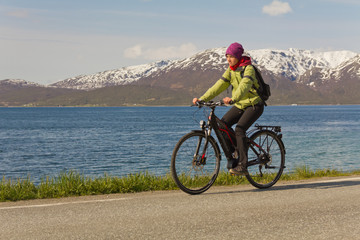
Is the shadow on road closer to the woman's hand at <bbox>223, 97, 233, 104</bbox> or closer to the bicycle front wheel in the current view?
the bicycle front wheel

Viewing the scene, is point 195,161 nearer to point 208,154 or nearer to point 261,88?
A: point 208,154

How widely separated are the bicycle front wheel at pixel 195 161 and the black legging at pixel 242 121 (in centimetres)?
43

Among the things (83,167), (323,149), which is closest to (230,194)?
(83,167)

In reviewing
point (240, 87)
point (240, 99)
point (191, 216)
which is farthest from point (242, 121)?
point (191, 216)

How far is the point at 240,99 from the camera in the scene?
26.1 feet

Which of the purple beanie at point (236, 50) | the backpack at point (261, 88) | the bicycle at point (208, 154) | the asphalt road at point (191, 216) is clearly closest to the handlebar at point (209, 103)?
the bicycle at point (208, 154)

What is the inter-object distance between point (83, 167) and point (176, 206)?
32.2m

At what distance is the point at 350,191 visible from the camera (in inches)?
317

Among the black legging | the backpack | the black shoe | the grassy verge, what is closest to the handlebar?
the black legging

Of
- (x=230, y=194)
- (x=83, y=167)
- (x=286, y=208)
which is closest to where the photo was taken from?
(x=286, y=208)

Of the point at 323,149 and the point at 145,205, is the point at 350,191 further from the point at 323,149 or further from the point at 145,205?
the point at 323,149

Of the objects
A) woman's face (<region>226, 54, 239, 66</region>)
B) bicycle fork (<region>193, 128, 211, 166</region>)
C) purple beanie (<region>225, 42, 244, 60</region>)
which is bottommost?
bicycle fork (<region>193, 128, 211, 166</region>)

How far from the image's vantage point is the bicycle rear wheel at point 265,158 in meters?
8.76

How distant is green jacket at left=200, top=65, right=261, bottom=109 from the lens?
7824 mm
